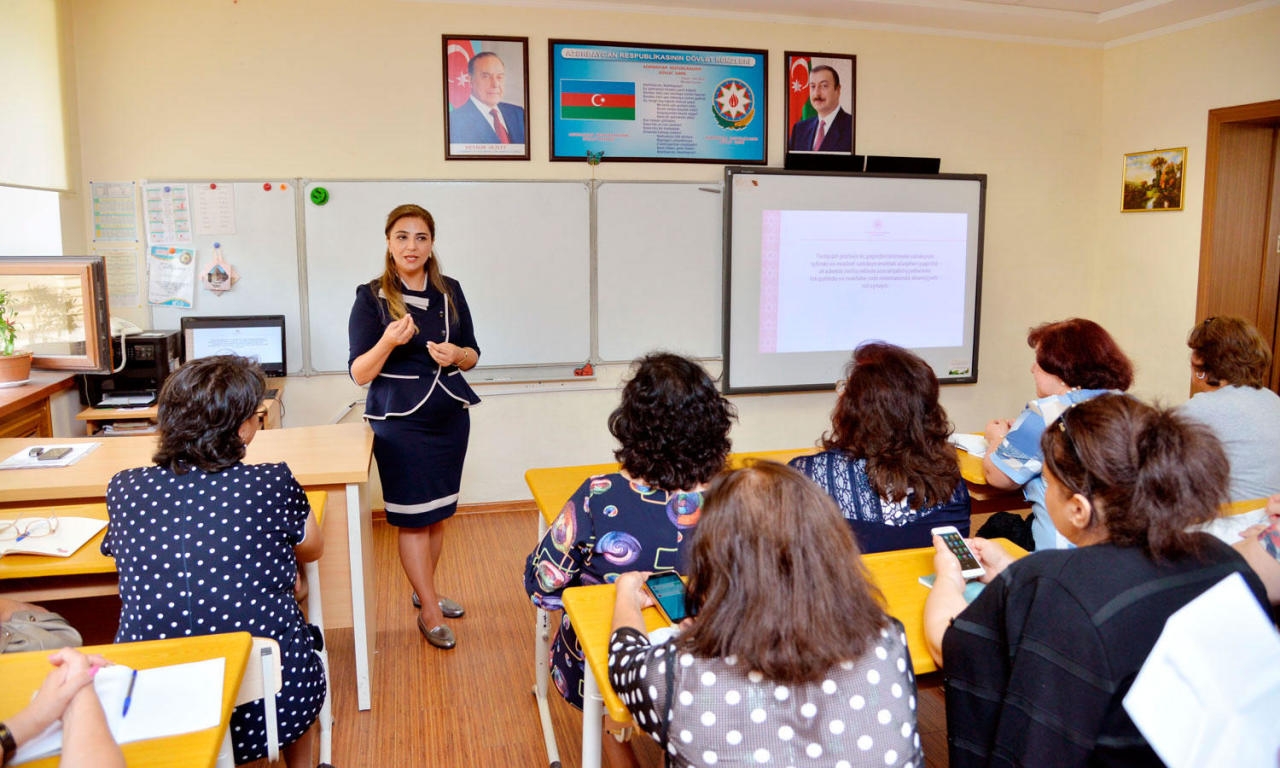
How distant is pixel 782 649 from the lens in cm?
118

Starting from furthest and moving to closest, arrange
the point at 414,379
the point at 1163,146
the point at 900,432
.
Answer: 1. the point at 1163,146
2. the point at 414,379
3. the point at 900,432

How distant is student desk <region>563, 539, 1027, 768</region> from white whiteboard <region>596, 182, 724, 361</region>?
2991 mm

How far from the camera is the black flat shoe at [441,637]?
3219mm

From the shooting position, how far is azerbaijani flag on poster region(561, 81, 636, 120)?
462 centimetres

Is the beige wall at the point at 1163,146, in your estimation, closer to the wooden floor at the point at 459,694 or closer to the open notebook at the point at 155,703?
the wooden floor at the point at 459,694

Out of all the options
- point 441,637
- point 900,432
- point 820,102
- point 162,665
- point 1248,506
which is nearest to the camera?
point 162,665

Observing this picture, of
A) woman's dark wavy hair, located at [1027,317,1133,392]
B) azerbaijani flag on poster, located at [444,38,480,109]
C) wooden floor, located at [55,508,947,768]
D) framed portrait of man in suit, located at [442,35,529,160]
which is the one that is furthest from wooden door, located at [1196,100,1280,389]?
azerbaijani flag on poster, located at [444,38,480,109]

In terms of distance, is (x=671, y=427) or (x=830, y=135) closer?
(x=671, y=427)

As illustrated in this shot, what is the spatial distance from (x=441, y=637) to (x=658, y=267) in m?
2.39

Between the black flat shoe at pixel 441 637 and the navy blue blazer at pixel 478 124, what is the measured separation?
8.10 ft

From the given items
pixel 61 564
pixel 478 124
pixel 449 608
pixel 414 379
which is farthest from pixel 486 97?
pixel 61 564

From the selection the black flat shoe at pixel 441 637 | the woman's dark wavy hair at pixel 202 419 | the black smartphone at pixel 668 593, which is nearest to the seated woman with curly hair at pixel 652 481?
the black smartphone at pixel 668 593

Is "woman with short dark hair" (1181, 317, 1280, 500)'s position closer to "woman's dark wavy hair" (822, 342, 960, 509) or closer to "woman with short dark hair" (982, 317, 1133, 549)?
"woman with short dark hair" (982, 317, 1133, 549)

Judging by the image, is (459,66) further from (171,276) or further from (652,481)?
(652,481)
